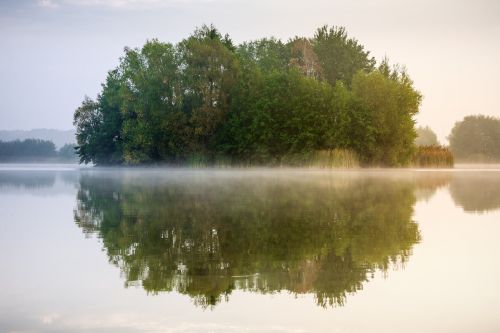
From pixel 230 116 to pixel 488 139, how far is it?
7888 cm

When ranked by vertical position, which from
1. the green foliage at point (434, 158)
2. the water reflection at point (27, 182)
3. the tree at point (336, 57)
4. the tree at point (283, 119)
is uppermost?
the tree at point (336, 57)

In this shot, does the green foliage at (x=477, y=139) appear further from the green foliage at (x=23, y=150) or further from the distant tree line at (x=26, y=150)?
the green foliage at (x=23, y=150)

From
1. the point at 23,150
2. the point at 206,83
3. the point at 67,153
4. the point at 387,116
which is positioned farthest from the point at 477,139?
the point at 23,150

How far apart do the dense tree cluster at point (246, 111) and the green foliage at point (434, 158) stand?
294 cm

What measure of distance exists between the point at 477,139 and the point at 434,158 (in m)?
65.2

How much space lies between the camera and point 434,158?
72938mm

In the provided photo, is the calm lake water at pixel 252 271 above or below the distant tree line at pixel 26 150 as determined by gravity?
below

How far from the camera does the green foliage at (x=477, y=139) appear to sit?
131000mm

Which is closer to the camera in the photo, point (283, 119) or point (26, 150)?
point (283, 119)

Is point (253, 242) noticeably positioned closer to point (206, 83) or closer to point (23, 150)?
point (206, 83)

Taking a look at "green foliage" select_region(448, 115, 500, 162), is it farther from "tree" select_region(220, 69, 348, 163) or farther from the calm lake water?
the calm lake water

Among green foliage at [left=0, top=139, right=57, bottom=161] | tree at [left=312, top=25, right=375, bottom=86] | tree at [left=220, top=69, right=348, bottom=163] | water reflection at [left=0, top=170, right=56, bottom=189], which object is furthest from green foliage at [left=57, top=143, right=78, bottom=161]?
water reflection at [left=0, top=170, right=56, bottom=189]

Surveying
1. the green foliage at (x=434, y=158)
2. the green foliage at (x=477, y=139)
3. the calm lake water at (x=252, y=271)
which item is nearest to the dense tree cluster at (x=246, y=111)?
the green foliage at (x=434, y=158)

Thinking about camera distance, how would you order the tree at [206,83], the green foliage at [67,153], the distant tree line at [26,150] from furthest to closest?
1. the green foliage at [67,153]
2. the distant tree line at [26,150]
3. the tree at [206,83]
